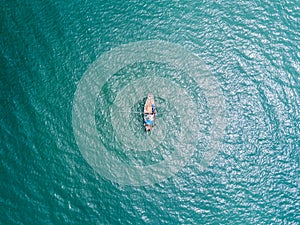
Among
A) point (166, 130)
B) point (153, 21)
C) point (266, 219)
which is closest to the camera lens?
point (266, 219)

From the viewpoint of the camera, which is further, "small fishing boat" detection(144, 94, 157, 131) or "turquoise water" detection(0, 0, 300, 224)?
"small fishing boat" detection(144, 94, 157, 131)

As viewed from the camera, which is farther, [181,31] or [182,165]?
[181,31]

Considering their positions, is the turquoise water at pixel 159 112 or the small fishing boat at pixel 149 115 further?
the small fishing boat at pixel 149 115

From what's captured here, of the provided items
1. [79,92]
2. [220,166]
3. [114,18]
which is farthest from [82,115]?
[220,166]

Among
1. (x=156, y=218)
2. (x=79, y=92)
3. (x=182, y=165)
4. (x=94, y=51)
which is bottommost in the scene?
(x=156, y=218)

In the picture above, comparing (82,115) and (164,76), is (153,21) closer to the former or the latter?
(164,76)

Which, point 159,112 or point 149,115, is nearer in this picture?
point 149,115

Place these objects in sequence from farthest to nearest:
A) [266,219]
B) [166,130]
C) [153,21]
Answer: [153,21] → [166,130] → [266,219]

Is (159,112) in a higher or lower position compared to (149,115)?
higher
